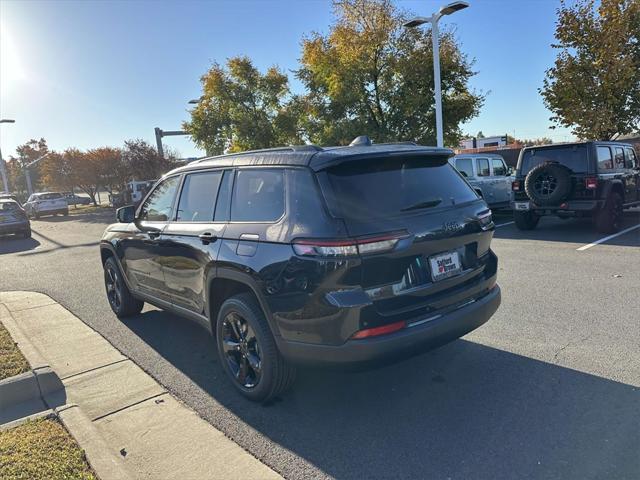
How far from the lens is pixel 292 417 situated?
334cm

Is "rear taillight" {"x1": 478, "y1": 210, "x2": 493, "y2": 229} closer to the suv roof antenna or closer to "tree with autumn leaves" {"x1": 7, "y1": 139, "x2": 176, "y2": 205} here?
the suv roof antenna

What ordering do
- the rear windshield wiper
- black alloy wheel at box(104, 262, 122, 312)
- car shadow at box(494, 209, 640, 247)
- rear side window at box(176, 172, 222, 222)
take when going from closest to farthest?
1. the rear windshield wiper
2. rear side window at box(176, 172, 222, 222)
3. black alloy wheel at box(104, 262, 122, 312)
4. car shadow at box(494, 209, 640, 247)

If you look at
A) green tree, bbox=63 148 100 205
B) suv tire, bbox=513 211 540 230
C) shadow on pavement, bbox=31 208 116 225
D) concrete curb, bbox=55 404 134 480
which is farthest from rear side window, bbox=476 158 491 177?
green tree, bbox=63 148 100 205

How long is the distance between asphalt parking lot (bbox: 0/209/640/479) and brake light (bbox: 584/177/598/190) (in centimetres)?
402

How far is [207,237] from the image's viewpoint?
3719 millimetres

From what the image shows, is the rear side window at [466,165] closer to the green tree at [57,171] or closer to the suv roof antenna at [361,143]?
the suv roof antenna at [361,143]

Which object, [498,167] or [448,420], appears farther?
[498,167]

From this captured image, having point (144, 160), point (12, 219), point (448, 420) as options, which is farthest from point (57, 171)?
point (448, 420)

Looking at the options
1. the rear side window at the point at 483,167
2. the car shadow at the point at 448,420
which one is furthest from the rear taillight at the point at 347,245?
the rear side window at the point at 483,167

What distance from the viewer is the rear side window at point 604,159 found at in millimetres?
9438

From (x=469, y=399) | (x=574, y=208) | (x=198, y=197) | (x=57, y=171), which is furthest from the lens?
(x=57, y=171)

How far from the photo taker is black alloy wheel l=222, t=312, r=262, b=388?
348 centimetres

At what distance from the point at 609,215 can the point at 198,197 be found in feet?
28.8

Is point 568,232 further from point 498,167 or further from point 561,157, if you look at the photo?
point 498,167
